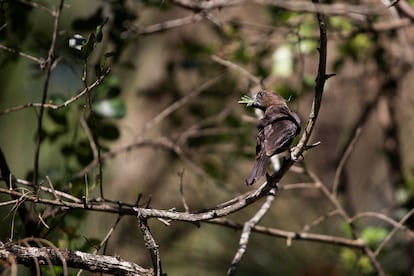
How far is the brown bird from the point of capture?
70.8 inches

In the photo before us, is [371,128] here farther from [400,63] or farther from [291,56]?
[291,56]

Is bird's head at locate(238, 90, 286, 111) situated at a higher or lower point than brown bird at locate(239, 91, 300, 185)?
higher

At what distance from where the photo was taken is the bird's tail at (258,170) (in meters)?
1.76

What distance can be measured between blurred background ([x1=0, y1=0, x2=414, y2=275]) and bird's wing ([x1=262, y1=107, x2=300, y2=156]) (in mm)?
376

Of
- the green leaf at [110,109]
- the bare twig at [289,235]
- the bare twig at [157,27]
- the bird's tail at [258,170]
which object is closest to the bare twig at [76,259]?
the bird's tail at [258,170]

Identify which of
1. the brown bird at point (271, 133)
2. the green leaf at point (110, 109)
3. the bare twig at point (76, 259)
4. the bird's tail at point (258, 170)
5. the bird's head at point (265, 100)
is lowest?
the bare twig at point (76, 259)

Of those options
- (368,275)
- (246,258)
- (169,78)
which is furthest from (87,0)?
(368,275)

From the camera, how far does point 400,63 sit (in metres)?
3.42

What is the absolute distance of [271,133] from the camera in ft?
6.07

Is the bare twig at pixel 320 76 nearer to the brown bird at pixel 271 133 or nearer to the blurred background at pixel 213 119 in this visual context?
the brown bird at pixel 271 133

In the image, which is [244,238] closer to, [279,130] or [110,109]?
[279,130]

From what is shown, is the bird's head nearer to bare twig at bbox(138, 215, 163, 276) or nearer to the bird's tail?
the bird's tail

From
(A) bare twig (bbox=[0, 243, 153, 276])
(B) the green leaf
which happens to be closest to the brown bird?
(A) bare twig (bbox=[0, 243, 153, 276])

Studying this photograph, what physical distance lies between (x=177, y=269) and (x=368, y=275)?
2212 mm
